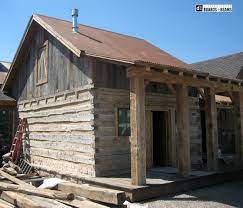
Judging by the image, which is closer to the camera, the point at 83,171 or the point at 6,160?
the point at 83,171

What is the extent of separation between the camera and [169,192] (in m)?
8.88

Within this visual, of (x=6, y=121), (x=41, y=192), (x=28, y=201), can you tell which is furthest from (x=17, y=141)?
(x=28, y=201)

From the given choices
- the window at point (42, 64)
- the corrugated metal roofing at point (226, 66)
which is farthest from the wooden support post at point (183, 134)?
the corrugated metal roofing at point (226, 66)

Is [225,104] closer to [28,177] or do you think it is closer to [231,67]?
[231,67]

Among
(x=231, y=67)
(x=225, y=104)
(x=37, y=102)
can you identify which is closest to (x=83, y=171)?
(x=37, y=102)

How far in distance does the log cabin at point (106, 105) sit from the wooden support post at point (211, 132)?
3 cm

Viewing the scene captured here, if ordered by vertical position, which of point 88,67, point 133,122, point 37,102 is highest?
point 88,67

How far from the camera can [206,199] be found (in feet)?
27.7

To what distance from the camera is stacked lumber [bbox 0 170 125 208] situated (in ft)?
23.7

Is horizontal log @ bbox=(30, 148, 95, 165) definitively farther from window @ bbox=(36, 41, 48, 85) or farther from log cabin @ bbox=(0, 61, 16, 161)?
window @ bbox=(36, 41, 48, 85)

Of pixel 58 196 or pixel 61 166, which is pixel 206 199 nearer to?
pixel 58 196

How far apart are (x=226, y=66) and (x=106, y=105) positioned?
16.4 m

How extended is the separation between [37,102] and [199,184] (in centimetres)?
721

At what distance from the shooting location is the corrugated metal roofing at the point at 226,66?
22.8 m
